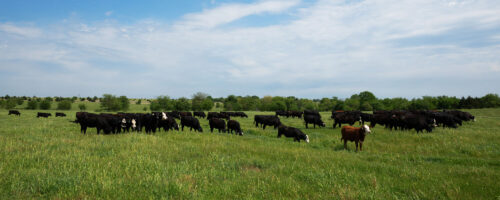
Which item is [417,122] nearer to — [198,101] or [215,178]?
[215,178]

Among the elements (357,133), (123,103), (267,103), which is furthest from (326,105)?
(357,133)

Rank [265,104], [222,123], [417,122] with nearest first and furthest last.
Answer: [417,122] < [222,123] < [265,104]

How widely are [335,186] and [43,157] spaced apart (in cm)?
925

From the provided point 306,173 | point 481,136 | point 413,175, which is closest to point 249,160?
point 306,173

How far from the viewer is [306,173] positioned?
6.86 metres

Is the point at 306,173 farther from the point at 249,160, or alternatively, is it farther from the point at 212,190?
the point at 212,190

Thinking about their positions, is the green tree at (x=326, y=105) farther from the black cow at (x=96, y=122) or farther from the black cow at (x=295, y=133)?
the black cow at (x=96, y=122)

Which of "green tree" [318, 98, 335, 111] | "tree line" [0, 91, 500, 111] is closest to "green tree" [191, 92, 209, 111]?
"tree line" [0, 91, 500, 111]

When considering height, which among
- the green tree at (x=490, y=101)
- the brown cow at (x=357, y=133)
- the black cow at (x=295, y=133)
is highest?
the green tree at (x=490, y=101)

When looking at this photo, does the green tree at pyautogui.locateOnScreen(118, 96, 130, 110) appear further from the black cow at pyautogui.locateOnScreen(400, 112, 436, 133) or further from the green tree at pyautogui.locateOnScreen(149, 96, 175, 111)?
the black cow at pyautogui.locateOnScreen(400, 112, 436, 133)

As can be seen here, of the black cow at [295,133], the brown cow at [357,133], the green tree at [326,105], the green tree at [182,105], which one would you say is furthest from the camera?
the green tree at [326,105]

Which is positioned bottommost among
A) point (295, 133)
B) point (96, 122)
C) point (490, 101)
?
point (295, 133)

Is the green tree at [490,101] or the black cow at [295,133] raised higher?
the green tree at [490,101]

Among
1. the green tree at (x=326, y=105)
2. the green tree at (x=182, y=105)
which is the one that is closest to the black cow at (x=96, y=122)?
the green tree at (x=182, y=105)
